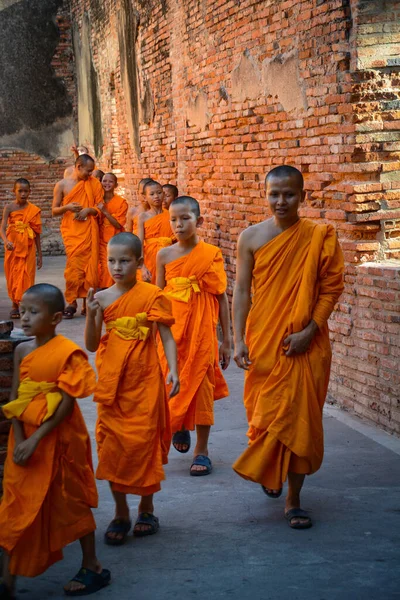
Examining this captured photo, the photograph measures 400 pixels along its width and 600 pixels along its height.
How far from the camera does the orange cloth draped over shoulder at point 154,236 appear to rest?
34.8 ft

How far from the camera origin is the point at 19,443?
4.14 meters

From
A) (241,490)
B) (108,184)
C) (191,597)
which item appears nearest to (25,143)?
(108,184)

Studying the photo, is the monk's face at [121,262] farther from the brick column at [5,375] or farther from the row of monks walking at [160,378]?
the brick column at [5,375]

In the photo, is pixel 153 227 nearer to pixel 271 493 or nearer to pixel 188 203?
pixel 188 203

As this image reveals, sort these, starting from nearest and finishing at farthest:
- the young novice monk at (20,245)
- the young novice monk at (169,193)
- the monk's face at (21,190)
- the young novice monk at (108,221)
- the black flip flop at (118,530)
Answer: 1. the black flip flop at (118,530)
2. the young novice monk at (169,193)
3. the monk's face at (21,190)
4. the young novice monk at (20,245)
5. the young novice monk at (108,221)

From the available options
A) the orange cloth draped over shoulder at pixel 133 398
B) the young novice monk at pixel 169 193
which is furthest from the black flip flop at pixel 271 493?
the young novice monk at pixel 169 193

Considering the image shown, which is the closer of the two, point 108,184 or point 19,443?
point 19,443

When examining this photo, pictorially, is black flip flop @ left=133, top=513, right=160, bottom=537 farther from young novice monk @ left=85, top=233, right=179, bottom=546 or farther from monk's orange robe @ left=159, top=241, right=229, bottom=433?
monk's orange robe @ left=159, top=241, right=229, bottom=433

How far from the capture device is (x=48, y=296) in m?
4.25

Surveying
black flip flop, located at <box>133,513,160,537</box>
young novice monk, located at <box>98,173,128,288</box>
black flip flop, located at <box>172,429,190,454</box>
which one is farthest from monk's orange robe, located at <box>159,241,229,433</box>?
young novice monk, located at <box>98,173,128,288</box>

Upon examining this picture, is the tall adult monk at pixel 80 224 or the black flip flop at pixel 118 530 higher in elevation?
the tall adult monk at pixel 80 224

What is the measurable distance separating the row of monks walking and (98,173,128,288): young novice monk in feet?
21.8

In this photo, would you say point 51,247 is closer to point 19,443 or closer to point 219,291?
point 219,291

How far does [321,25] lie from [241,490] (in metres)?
3.61
